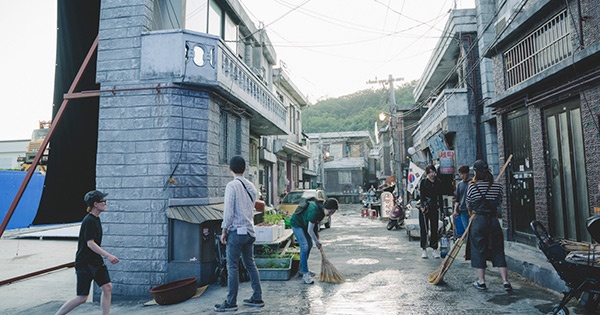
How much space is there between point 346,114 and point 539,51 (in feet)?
154

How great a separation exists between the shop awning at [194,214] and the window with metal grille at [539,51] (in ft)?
25.9

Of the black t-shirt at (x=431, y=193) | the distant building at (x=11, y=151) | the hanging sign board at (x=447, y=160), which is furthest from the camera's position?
the distant building at (x=11, y=151)

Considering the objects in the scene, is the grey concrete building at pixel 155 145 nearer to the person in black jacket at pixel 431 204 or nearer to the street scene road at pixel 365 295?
the street scene road at pixel 365 295

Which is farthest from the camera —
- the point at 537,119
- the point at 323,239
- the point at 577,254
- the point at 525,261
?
the point at 323,239

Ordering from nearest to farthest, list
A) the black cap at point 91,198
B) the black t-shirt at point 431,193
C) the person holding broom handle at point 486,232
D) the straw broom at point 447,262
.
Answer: the black cap at point 91,198, the person holding broom handle at point 486,232, the straw broom at point 447,262, the black t-shirt at point 431,193

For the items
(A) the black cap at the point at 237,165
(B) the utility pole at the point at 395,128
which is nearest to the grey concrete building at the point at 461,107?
(B) the utility pole at the point at 395,128

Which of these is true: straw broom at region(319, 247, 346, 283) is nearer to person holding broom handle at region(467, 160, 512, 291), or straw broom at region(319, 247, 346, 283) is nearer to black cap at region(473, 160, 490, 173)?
person holding broom handle at region(467, 160, 512, 291)

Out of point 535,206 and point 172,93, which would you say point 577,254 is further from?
point 172,93

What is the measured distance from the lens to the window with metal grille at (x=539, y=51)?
7.02 meters

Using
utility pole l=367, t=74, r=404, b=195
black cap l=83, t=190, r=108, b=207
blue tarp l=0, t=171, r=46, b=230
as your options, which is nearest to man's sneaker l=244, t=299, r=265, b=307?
black cap l=83, t=190, r=108, b=207

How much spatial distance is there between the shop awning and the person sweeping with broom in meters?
1.60

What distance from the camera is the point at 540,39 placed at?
25.4ft

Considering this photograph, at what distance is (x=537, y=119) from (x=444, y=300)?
4940mm

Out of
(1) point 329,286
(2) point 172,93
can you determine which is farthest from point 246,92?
(1) point 329,286
